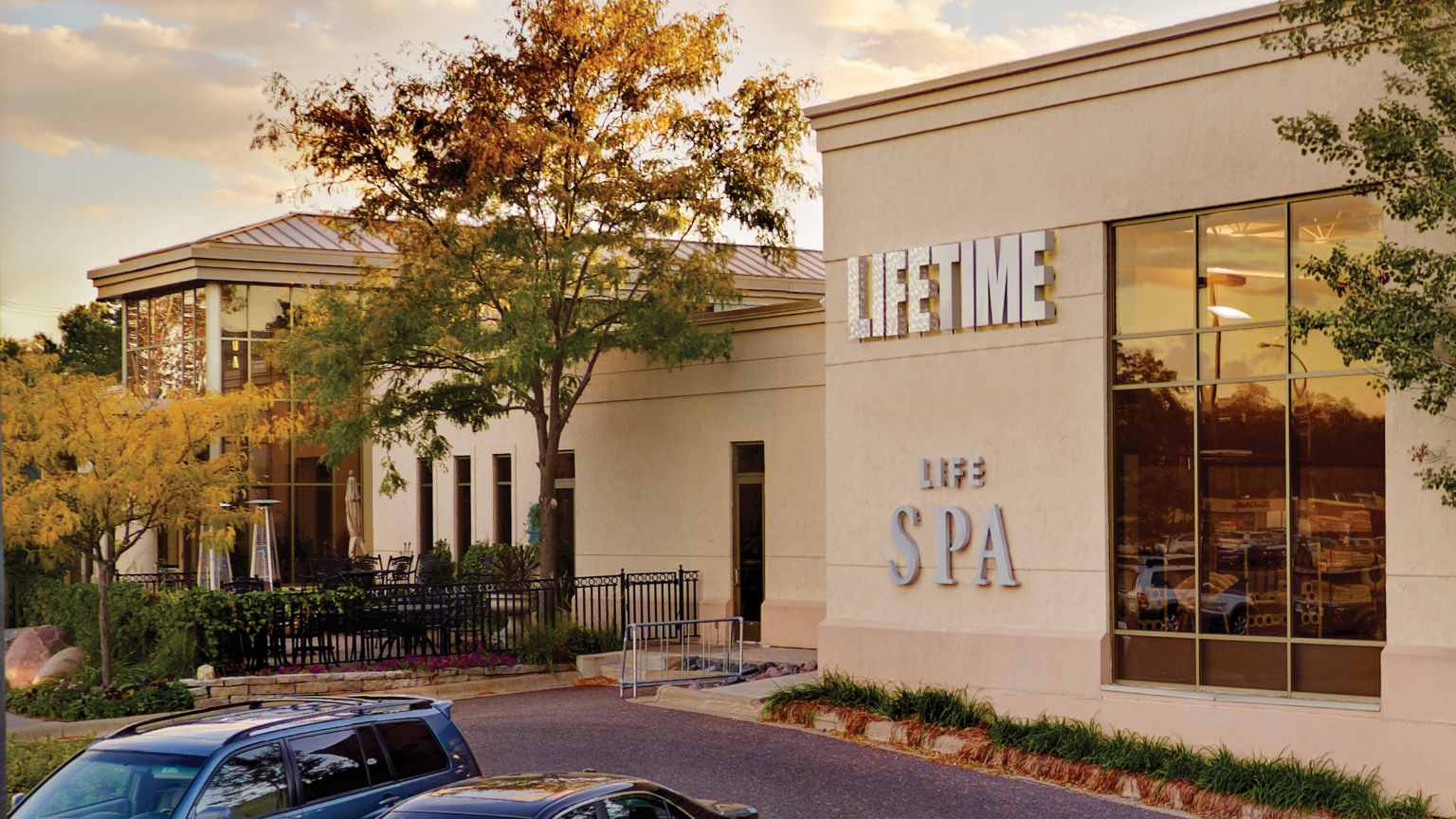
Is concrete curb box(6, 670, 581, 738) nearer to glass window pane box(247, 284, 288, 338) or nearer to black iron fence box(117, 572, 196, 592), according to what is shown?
black iron fence box(117, 572, 196, 592)

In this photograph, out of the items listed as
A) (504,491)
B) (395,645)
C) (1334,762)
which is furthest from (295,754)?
(504,491)

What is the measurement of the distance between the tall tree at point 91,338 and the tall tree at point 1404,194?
202 ft

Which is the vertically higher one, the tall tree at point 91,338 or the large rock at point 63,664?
the tall tree at point 91,338

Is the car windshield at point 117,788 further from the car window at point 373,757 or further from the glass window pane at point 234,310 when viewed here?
the glass window pane at point 234,310

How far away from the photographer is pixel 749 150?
2509 centimetres

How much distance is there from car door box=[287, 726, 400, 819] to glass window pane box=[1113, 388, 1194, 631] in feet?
29.3

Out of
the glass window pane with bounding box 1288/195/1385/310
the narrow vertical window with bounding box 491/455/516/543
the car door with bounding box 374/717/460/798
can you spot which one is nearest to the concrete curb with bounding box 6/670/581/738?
the car door with bounding box 374/717/460/798

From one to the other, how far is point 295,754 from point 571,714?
9610 millimetres

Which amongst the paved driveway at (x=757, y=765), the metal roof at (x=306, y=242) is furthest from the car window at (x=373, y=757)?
the metal roof at (x=306, y=242)

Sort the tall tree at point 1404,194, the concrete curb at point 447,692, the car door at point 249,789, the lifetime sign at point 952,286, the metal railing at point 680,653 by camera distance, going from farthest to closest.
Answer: the metal railing at point 680,653 < the concrete curb at point 447,692 < the lifetime sign at point 952,286 < the tall tree at point 1404,194 < the car door at point 249,789

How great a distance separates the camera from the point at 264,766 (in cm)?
945

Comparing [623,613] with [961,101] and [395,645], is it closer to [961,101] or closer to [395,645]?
[395,645]

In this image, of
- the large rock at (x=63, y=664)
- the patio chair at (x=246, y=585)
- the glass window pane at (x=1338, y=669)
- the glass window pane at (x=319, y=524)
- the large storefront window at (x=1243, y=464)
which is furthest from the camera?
the glass window pane at (x=319, y=524)

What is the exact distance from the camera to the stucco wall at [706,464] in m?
23.7
